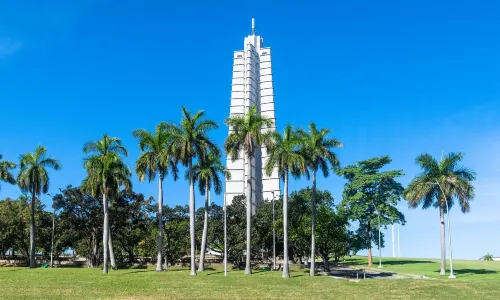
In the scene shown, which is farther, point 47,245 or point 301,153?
point 47,245

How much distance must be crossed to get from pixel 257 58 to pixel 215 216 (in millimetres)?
46617

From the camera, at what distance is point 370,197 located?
6962 cm

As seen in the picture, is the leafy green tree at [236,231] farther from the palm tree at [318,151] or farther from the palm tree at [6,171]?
the palm tree at [6,171]

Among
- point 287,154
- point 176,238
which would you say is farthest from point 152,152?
point 176,238

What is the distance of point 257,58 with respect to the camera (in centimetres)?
9862

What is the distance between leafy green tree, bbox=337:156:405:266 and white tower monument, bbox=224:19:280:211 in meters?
18.4

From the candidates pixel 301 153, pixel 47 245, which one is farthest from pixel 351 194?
pixel 47 245

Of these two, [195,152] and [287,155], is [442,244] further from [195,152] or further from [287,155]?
[195,152]

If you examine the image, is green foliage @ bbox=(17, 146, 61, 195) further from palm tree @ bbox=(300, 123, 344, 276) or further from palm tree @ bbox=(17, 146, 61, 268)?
palm tree @ bbox=(300, 123, 344, 276)

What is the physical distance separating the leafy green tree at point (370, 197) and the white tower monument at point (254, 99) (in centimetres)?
1841

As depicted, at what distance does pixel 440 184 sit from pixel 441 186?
0.22 m

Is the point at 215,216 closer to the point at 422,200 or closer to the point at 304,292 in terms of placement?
the point at 422,200

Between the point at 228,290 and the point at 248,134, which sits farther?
the point at 248,134

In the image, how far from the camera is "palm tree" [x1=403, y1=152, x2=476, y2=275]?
4766 cm
